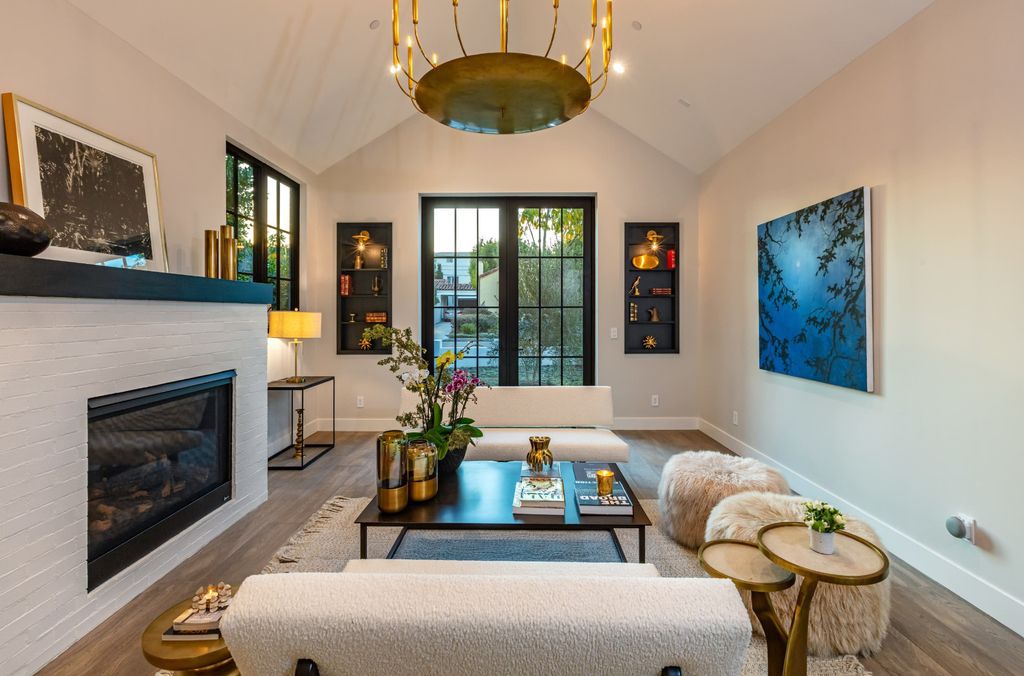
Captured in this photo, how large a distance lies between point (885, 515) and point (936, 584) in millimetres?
438

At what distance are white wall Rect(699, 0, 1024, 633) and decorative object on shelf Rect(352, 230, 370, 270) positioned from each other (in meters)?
3.92

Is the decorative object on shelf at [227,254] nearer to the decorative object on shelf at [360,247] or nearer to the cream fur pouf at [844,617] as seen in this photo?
the decorative object on shelf at [360,247]

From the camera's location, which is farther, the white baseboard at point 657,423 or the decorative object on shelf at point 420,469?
the white baseboard at point 657,423

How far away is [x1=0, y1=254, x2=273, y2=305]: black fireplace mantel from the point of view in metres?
1.72

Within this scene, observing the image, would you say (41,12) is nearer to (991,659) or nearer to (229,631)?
(229,631)

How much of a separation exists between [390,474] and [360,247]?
3.72 metres

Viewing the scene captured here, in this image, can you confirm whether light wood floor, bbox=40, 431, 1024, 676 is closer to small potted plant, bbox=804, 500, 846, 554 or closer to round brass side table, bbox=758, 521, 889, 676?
round brass side table, bbox=758, 521, 889, 676

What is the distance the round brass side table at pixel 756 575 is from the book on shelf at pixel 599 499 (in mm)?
619

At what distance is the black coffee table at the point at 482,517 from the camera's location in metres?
2.01

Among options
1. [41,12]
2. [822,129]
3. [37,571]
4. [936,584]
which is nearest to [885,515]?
[936,584]

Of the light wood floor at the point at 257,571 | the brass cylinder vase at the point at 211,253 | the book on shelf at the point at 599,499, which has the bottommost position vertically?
the light wood floor at the point at 257,571

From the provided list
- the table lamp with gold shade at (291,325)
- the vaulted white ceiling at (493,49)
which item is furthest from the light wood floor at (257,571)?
the vaulted white ceiling at (493,49)

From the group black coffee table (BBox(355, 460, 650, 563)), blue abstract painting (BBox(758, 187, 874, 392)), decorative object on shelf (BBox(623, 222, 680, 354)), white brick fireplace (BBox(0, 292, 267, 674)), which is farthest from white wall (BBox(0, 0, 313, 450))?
blue abstract painting (BBox(758, 187, 874, 392))

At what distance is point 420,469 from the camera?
2.20m
